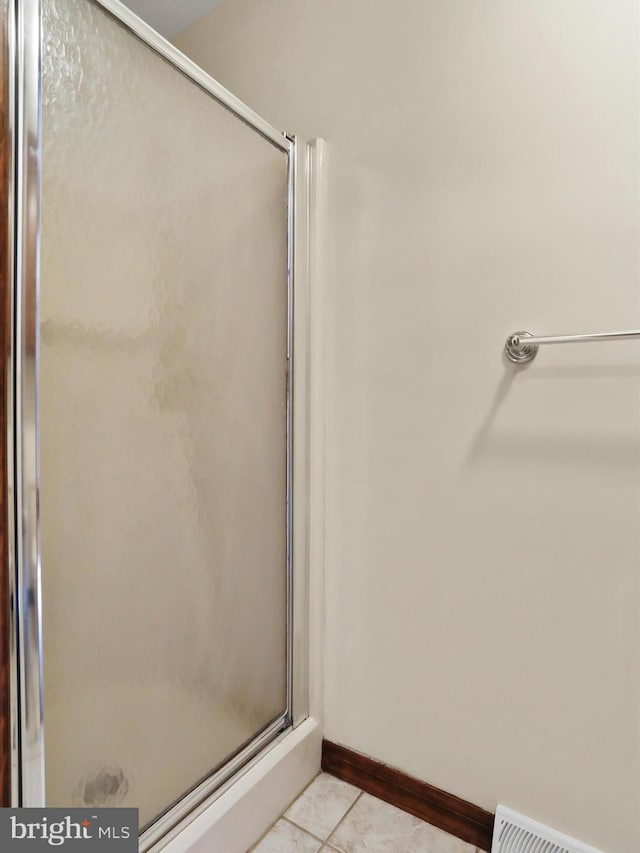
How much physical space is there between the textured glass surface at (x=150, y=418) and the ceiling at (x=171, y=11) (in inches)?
29.0

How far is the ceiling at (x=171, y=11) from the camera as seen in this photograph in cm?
155

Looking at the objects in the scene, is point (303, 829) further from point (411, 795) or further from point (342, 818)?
point (411, 795)

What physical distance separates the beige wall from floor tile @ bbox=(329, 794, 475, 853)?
108mm

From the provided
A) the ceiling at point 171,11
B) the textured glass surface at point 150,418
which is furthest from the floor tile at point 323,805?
the ceiling at point 171,11

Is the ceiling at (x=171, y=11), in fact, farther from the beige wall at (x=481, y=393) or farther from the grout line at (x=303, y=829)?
the grout line at (x=303, y=829)

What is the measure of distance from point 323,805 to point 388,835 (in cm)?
17

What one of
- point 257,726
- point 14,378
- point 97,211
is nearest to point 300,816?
point 257,726

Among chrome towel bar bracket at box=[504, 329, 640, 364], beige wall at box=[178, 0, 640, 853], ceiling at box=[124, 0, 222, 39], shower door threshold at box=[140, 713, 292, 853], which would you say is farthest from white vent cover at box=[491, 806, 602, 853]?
ceiling at box=[124, 0, 222, 39]

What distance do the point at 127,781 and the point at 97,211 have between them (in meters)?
1.01

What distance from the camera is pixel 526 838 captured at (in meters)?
1.08

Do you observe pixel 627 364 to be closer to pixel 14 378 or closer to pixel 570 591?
pixel 570 591

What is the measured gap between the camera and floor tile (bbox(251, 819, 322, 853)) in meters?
1.12

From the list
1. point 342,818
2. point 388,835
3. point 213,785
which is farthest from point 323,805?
point 213,785

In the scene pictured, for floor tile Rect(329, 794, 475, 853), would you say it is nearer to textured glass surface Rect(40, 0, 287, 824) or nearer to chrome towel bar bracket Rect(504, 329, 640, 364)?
textured glass surface Rect(40, 0, 287, 824)
